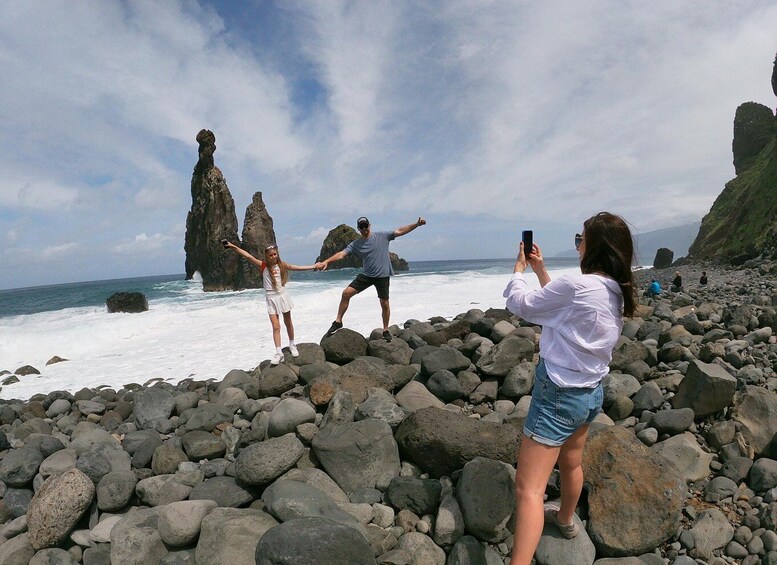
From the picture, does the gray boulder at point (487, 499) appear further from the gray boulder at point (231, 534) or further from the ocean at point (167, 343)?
the ocean at point (167, 343)

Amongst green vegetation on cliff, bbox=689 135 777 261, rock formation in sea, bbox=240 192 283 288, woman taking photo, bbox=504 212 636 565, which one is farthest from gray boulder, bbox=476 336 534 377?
rock formation in sea, bbox=240 192 283 288

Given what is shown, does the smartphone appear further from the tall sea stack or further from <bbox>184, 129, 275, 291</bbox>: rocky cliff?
the tall sea stack

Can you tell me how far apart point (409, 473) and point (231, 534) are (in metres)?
1.49

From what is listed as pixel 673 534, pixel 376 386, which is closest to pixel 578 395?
pixel 673 534

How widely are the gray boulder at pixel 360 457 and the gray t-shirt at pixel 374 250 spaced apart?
12.5 feet

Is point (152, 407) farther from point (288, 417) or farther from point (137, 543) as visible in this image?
point (137, 543)

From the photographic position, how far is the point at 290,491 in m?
3.08

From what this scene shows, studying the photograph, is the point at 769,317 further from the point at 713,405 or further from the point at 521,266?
the point at 521,266

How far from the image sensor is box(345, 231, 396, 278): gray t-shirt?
7137 mm

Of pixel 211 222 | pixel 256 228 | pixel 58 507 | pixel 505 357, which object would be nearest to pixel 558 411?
pixel 505 357

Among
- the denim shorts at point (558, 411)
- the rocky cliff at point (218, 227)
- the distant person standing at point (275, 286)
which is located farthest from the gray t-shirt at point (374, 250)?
the rocky cliff at point (218, 227)

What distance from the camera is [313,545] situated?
236 cm

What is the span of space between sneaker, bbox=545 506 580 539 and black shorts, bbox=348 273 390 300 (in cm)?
489

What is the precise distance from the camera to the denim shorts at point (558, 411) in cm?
213
